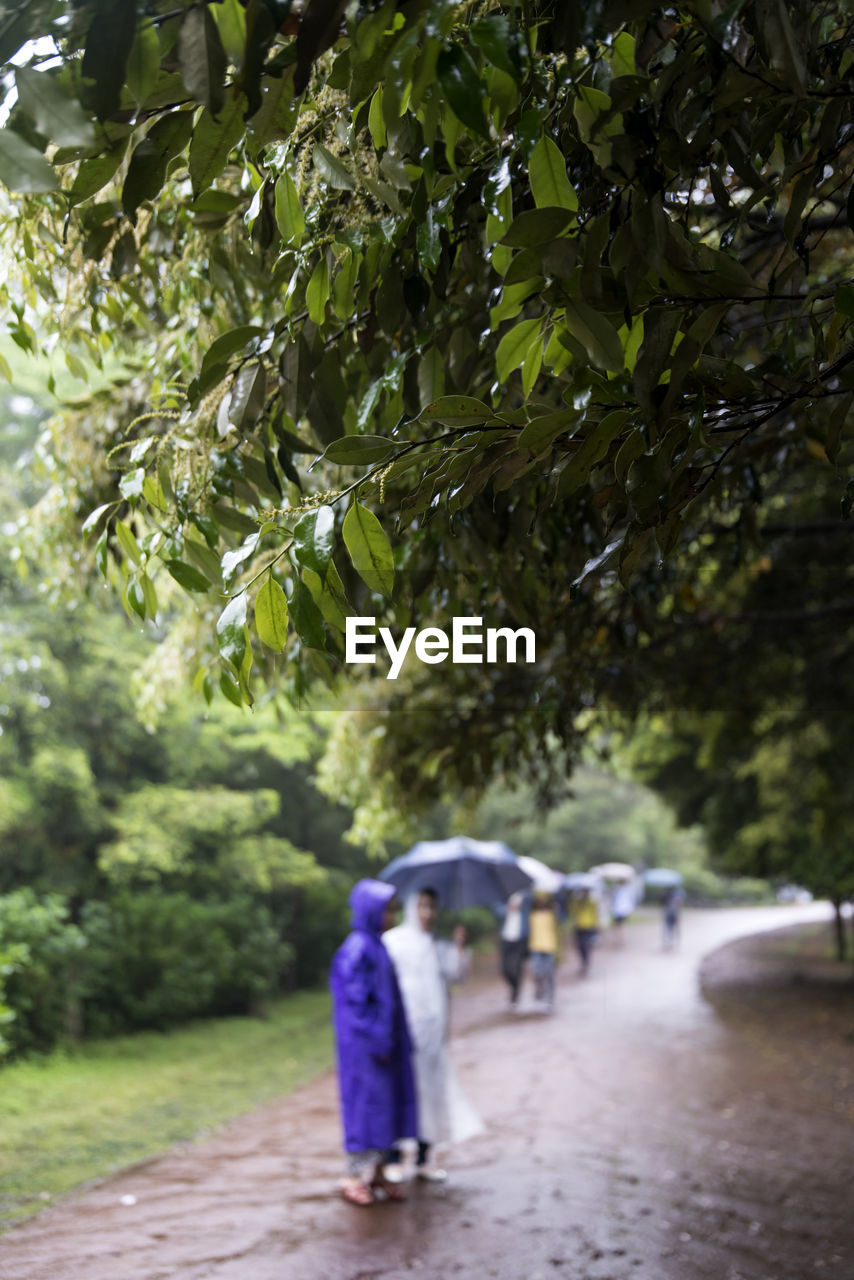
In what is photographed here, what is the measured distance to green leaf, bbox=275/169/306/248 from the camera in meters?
2.33

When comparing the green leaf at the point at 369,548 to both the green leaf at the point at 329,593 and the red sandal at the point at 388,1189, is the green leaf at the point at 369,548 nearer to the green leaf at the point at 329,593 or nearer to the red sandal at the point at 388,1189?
the green leaf at the point at 329,593

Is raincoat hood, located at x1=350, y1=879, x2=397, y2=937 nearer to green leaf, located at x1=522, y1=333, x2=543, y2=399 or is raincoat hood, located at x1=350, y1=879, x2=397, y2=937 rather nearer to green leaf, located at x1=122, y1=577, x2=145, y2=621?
green leaf, located at x1=122, y1=577, x2=145, y2=621

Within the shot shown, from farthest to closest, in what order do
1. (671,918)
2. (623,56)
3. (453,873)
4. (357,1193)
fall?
(671,918) → (453,873) → (357,1193) → (623,56)

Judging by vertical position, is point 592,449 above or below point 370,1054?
above

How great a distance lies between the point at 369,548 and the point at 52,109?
0.90m

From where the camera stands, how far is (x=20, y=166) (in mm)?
1688

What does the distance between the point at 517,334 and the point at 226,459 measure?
3.42ft

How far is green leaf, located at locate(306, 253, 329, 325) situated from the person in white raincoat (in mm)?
5334

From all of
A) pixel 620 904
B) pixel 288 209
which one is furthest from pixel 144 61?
pixel 620 904

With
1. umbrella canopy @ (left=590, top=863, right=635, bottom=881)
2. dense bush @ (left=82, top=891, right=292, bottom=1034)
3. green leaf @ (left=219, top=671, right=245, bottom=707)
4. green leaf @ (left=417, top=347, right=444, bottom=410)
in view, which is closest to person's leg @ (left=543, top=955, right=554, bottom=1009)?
dense bush @ (left=82, top=891, right=292, bottom=1034)

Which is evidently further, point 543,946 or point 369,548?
point 543,946

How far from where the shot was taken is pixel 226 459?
2.99m

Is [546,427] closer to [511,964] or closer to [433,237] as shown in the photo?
[433,237]

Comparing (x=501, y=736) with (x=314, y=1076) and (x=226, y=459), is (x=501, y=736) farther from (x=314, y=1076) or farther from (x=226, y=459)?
(x=314, y=1076)
